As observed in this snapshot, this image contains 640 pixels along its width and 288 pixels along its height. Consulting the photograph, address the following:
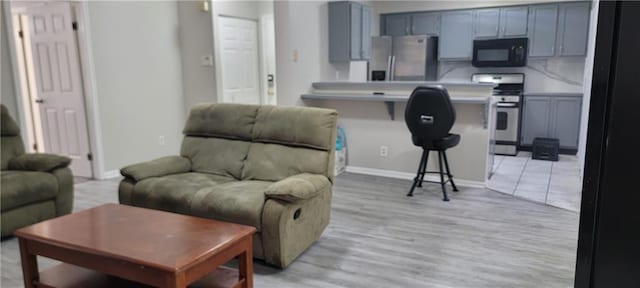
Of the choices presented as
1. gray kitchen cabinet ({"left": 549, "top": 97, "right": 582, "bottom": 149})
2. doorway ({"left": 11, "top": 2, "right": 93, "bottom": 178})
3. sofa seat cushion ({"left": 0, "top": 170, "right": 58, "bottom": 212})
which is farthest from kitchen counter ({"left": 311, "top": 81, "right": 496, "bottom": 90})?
sofa seat cushion ({"left": 0, "top": 170, "right": 58, "bottom": 212})

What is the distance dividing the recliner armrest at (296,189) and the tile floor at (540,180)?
235 centimetres

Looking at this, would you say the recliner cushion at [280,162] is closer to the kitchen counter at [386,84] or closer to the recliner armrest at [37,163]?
the recliner armrest at [37,163]

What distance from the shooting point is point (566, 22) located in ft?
19.9

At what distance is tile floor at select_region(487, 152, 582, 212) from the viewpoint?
4.07m

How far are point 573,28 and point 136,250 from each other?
6.25 m

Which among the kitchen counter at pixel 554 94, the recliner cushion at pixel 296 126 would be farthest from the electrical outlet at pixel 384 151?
the kitchen counter at pixel 554 94

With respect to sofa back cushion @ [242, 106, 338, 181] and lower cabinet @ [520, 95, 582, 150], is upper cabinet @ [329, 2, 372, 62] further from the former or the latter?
lower cabinet @ [520, 95, 582, 150]

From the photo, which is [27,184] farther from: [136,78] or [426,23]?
[426,23]

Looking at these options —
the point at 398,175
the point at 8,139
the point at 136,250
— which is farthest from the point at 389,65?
the point at 136,250

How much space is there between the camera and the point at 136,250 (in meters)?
1.92

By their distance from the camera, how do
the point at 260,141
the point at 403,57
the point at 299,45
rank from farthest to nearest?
the point at 403,57 → the point at 299,45 → the point at 260,141

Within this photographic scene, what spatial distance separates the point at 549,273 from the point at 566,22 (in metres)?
4.70

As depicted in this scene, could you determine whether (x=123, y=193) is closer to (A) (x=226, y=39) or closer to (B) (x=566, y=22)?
(A) (x=226, y=39)

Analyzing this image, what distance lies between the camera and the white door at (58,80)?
4766 mm
